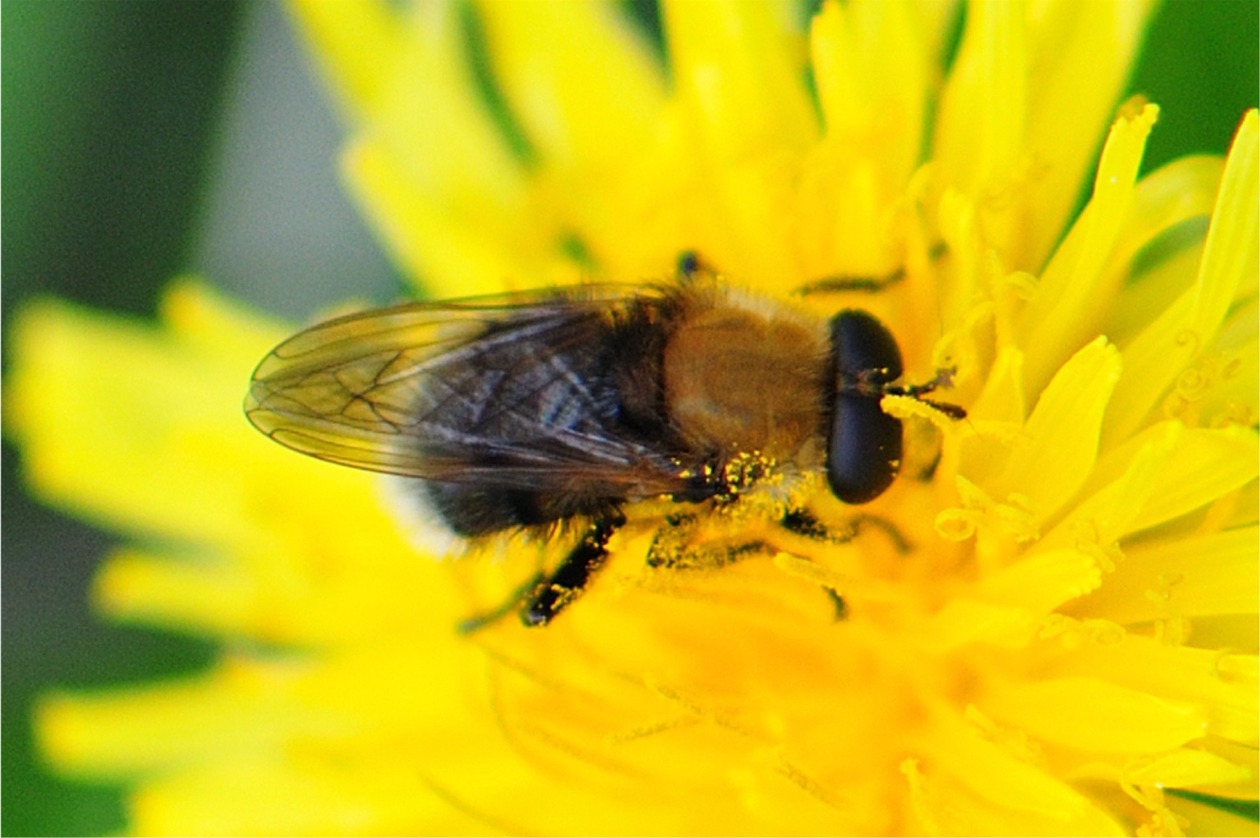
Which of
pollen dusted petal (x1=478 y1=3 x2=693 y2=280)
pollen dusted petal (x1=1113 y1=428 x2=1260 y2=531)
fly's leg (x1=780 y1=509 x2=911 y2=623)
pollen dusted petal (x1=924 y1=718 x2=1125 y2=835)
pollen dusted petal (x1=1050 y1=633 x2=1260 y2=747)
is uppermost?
pollen dusted petal (x1=478 y1=3 x2=693 y2=280)

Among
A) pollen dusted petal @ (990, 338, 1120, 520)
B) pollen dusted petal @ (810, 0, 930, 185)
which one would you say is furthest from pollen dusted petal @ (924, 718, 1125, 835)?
pollen dusted petal @ (810, 0, 930, 185)

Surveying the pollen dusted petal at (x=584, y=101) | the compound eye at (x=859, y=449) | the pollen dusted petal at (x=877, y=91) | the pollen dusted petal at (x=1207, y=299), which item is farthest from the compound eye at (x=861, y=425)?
the pollen dusted petal at (x=584, y=101)

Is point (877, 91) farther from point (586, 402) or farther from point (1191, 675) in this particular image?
point (1191, 675)

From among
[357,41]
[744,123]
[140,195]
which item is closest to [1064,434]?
[744,123]

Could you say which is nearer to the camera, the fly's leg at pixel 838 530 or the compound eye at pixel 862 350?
the compound eye at pixel 862 350

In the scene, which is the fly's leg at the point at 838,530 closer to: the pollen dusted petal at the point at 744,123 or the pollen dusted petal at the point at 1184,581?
the pollen dusted petal at the point at 1184,581

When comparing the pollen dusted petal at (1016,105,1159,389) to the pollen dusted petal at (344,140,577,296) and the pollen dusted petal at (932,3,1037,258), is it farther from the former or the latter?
the pollen dusted petal at (344,140,577,296)

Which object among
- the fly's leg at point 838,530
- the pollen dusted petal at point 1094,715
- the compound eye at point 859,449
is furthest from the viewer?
the fly's leg at point 838,530

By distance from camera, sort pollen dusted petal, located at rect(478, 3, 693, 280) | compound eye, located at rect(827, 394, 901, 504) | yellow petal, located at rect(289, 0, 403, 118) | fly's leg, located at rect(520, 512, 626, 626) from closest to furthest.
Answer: compound eye, located at rect(827, 394, 901, 504), fly's leg, located at rect(520, 512, 626, 626), pollen dusted petal, located at rect(478, 3, 693, 280), yellow petal, located at rect(289, 0, 403, 118)
